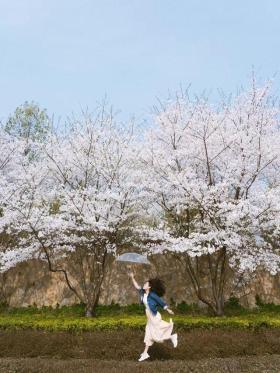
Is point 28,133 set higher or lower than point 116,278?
higher

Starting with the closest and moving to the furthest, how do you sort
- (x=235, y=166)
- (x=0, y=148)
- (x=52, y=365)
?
(x=52, y=365)
(x=235, y=166)
(x=0, y=148)

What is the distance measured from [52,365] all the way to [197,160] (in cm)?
878

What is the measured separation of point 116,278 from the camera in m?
17.6

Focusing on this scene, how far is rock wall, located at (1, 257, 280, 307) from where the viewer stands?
1717 cm

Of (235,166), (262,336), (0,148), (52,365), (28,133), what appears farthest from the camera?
(28,133)

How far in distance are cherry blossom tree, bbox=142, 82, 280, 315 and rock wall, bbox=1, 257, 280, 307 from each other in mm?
1540

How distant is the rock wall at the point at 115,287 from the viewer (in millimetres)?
17172

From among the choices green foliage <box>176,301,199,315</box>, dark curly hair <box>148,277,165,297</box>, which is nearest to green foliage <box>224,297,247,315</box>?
green foliage <box>176,301,199,315</box>

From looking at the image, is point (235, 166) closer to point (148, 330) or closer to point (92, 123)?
point (92, 123)

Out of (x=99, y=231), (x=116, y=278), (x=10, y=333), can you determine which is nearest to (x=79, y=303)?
(x=116, y=278)

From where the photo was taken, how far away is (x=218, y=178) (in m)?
15.8

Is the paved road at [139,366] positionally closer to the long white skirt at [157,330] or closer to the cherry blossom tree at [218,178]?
the long white skirt at [157,330]

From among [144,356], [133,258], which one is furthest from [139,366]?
[133,258]

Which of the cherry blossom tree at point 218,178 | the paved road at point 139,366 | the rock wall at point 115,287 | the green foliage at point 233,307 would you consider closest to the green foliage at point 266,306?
the rock wall at point 115,287
